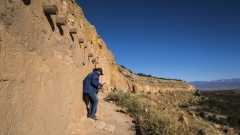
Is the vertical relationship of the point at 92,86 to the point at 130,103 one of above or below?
above

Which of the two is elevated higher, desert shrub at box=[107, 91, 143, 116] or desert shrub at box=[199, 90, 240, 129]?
desert shrub at box=[107, 91, 143, 116]

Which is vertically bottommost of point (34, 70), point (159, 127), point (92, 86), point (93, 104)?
point (159, 127)

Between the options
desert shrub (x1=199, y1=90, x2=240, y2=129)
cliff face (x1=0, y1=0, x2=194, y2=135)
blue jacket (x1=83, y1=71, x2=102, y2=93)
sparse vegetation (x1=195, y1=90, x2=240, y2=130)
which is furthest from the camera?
sparse vegetation (x1=195, y1=90, x2=240, y2=130)

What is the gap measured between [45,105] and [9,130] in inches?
39.5

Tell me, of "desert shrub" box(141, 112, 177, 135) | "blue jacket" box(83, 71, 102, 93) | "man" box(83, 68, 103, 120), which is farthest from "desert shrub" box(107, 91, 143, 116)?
"blue jacket" box(83, 71, 102, 93)

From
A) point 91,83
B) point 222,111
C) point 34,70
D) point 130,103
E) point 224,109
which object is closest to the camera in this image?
point 34,70

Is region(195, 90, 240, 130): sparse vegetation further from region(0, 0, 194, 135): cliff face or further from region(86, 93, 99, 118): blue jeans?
region(0, 0, 194, 135): cliff face

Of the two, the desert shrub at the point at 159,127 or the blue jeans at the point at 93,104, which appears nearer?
the desert shrub at the point at 159,127

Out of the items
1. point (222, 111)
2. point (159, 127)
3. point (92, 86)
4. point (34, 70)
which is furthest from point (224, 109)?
point (34, 70)

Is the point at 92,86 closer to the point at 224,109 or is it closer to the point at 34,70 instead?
the point at 34,70

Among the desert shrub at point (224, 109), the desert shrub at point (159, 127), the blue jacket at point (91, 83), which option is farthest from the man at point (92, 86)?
the desert shrub at point (224, 109)

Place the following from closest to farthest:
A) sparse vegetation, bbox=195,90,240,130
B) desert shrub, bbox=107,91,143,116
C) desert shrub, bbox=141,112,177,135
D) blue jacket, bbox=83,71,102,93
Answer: desert shrub, bbox=141,112,177,135 < blue jacket, bbox=83,71,102,93 < desert shrub, bbox=107,91,143,116 < sparse vegetation, bbox=195,90,240,130

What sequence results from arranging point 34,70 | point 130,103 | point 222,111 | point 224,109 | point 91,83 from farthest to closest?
1. point 224,109
2. point 222,111
3. point 130,103
4. point 91,83
5. point 34,70

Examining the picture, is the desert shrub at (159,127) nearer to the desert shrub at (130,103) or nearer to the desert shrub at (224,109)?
the desert shrub at (130,103)
